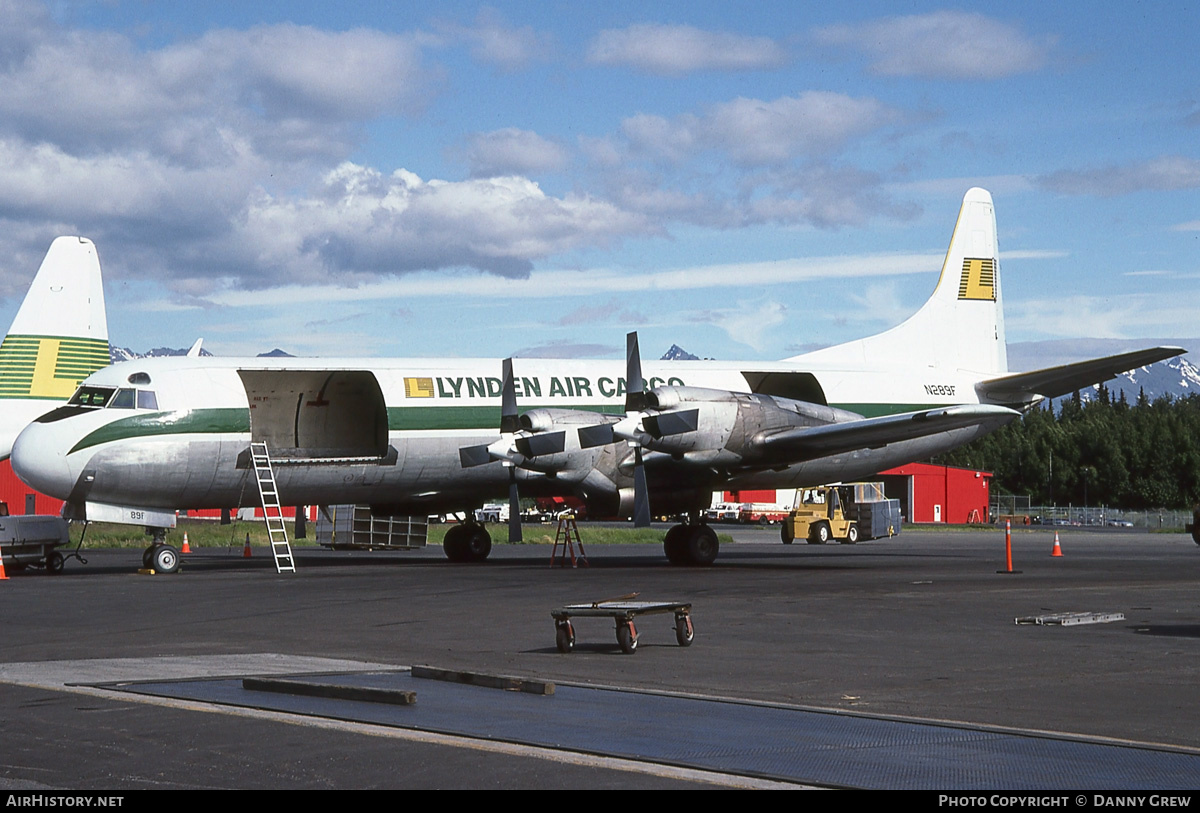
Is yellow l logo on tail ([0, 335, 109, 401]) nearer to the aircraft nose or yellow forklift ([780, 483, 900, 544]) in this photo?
the aircraft nose

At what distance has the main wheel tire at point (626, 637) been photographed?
12.3 meters

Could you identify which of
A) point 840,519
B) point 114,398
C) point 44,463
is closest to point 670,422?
point 114,398

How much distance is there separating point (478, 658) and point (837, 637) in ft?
13.8

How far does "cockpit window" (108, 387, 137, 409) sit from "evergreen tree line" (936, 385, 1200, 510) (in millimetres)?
104433

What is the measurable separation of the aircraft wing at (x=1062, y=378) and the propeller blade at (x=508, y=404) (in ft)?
41.2

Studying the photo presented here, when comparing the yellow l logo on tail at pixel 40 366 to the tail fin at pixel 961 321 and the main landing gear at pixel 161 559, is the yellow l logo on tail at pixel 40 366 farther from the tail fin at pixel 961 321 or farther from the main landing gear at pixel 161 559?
the tail fin at pixel 961 321

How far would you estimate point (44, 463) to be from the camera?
79.2 ft

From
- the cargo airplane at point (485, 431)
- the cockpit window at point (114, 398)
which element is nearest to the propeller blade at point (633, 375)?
the cargo airplane at point (485, 431)

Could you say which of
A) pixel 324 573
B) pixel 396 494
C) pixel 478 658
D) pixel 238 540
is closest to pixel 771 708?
pixel 478 658

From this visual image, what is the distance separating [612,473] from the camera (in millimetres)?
27453

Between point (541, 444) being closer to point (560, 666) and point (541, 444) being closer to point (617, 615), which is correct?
point (617, 615)
